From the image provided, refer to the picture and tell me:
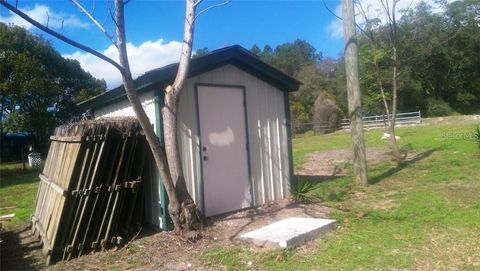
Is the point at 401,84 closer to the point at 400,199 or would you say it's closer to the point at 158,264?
the point at 400,199

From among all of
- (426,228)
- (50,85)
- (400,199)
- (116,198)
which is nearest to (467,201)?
(400,199)

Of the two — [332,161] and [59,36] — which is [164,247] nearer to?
[59,36]

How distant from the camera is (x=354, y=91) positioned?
8.53 metres

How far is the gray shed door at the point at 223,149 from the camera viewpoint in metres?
6.91

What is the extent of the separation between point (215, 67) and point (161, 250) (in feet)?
11.1

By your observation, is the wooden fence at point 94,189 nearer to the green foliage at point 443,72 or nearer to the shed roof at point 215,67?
the shed roof at point 215,67

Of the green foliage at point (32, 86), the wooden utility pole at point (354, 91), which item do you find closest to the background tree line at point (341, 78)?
the green foliage at point (32, 86)

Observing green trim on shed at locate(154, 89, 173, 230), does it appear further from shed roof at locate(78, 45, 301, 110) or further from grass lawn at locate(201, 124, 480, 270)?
grass lawn at locate(201, 124, 480, 270)

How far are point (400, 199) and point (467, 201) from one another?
107cm

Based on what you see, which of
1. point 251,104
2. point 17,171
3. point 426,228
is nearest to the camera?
point 426,228

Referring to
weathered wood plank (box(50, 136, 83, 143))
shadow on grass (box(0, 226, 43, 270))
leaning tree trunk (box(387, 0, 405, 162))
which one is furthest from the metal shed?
leaning tree trunk (box(387, 0, 405, 162))

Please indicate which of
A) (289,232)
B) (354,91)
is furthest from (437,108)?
(289,232)

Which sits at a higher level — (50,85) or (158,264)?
(50,85)

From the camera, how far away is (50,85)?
24594 millimetres
